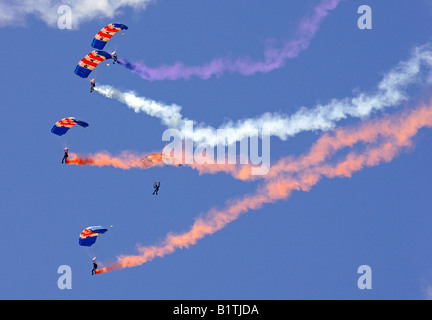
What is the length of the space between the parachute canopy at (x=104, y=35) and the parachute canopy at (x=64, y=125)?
394 centimetres

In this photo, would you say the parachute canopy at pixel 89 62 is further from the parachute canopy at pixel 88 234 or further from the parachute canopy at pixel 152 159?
the parachute canopy at pixel 88 234

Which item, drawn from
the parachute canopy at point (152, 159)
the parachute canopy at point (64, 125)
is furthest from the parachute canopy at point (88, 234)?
the parachute canopy at point (64, 125)

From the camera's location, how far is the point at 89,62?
52.8m

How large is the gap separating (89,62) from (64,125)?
3465 mm

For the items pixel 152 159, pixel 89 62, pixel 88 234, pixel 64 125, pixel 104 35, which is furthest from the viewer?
pixel 89 62

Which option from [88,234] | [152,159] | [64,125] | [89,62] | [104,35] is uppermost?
[104,35]

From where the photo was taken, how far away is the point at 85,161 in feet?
178

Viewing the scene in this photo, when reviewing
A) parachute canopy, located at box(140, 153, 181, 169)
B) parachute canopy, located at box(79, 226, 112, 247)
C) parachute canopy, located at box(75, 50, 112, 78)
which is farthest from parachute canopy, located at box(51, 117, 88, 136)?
parachute canopy, located at box(79, 226, 112, 247)

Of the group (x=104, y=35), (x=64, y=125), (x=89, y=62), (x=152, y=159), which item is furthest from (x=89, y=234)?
(x=104, y=35)

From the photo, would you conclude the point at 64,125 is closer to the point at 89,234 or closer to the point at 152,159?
the point at 152,159

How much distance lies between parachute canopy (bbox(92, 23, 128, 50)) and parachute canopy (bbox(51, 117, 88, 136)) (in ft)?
12.9
